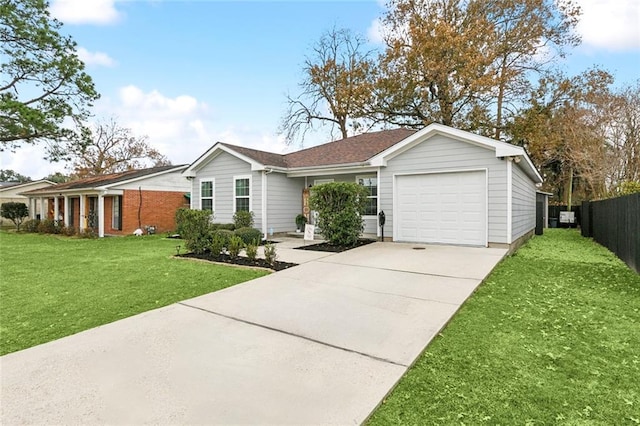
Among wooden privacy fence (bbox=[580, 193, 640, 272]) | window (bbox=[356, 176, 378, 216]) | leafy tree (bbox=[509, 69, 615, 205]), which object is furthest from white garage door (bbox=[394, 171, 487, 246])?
leafy tree (bbox=[509, 69, 615, 205])

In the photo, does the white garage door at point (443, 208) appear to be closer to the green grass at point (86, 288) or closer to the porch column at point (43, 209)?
the green grass at point (86, 288)

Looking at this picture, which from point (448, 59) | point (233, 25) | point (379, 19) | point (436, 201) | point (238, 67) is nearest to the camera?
point (436, 201)

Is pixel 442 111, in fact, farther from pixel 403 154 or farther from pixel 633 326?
pixel 633 326

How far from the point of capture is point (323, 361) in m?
3.02

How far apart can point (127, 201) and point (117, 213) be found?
1.23m

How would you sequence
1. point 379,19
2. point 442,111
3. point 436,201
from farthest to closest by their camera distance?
point 379,19 → point 442,111 → point 436,201

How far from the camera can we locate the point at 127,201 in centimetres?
1636

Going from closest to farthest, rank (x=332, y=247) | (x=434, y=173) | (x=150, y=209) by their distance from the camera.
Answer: (x=332, y=247) < (x=434, y=173) < (x=150, y=209)

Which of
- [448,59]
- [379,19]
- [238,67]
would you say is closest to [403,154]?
[238,67]

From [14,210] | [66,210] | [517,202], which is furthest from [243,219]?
[14,210]

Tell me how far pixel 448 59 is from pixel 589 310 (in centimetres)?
1617

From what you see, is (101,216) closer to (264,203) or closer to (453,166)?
(264,203)

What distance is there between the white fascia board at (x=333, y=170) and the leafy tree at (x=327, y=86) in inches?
408

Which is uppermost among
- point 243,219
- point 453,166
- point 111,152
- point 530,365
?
point 111,152
